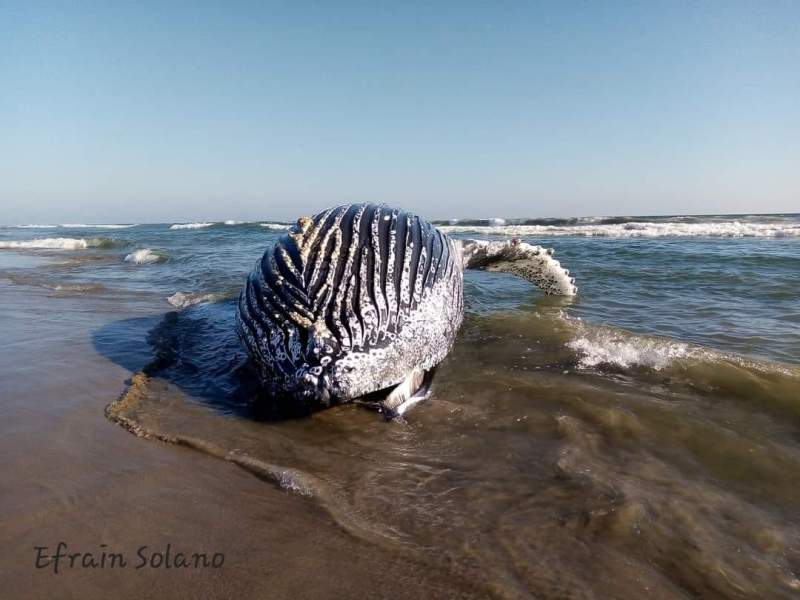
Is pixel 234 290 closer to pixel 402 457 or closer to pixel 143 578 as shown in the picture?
pixel 402 457

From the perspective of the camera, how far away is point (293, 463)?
8.86 ft

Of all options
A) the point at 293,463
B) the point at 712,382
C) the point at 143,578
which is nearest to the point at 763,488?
the point at 712,382

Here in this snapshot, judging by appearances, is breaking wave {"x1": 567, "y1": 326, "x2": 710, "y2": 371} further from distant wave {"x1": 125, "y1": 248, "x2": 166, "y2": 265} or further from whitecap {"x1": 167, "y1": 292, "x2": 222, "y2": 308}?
distant wave {"x1": 125, "y1": 248, "x2": 166, "y2": 265}

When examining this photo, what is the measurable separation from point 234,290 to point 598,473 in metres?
7.00

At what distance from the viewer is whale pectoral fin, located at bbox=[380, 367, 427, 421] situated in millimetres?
3230

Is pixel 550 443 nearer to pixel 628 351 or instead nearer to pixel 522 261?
pixel 628 351

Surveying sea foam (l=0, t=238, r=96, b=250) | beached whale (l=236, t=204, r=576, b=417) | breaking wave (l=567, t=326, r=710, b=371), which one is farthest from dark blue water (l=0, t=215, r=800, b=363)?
sea foam (l=0, t=238, r=96, b=250)

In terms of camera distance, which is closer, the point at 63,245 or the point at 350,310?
the point at 350,310

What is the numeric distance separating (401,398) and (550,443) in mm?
940

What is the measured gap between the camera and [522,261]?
7.02 metres

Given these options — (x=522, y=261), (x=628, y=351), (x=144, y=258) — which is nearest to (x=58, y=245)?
(x=144, y=258)

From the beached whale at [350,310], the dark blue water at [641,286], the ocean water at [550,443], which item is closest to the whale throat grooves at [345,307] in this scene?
the beached whale at [350,310]

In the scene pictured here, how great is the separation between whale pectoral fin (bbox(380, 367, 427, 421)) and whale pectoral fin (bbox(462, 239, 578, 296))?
3257 mm

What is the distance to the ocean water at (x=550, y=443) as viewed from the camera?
1.97 meters
